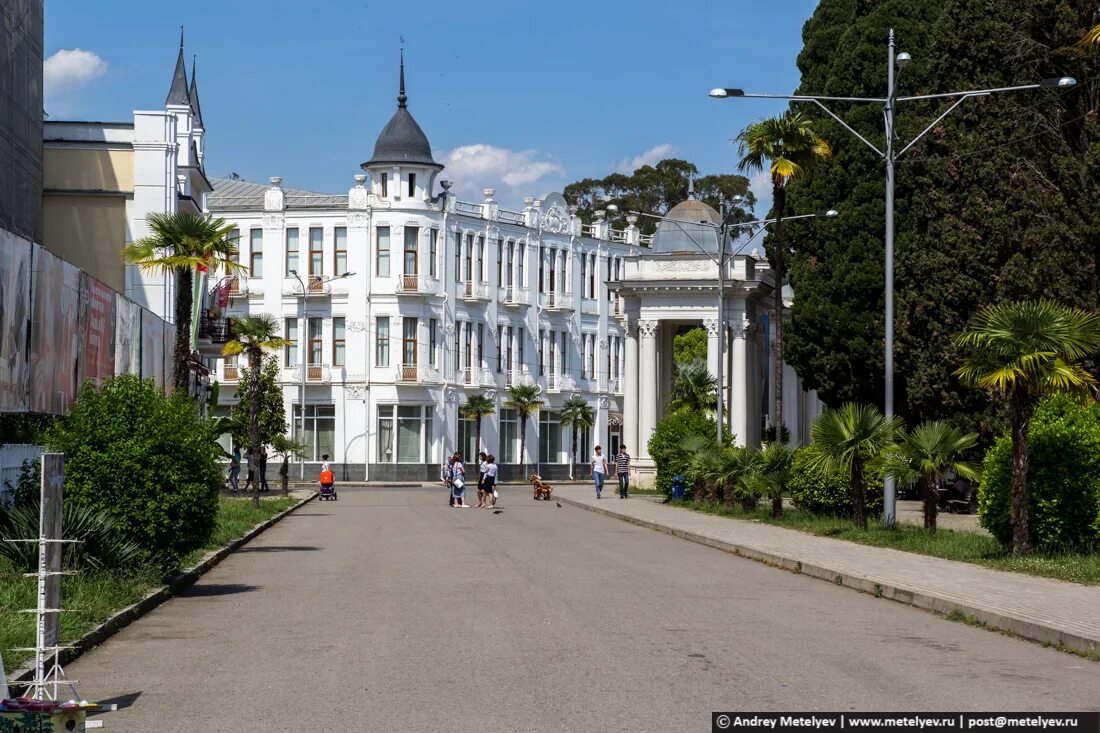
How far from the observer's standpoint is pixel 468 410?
85.6m

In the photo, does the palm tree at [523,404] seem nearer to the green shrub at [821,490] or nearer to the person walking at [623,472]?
the person walking at [623,472]

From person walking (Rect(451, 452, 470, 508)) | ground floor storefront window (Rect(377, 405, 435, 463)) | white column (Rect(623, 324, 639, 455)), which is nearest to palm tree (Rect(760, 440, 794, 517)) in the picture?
person walking (Rect(451, 452, 470, 508))

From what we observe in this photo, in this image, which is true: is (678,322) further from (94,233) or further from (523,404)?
(94,233)

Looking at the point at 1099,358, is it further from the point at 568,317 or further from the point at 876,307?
the point at 568,317

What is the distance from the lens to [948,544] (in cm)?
2444

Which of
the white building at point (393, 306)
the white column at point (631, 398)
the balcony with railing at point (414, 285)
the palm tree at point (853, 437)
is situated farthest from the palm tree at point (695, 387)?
the palm tree at point (853, 437)

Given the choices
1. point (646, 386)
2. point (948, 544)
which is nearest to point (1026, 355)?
point (948, 544)

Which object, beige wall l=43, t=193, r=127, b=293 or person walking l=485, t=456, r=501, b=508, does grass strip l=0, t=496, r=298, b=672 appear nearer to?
person walking l=485, t=456, r=501, b=508

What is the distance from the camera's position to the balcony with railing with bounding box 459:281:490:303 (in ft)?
284

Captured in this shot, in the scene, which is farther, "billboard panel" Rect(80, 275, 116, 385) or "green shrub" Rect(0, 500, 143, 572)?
"billboard panel" Rect(80, 275, 116, 385)

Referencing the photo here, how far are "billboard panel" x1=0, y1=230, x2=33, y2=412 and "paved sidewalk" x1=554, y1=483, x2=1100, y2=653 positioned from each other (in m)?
11.5

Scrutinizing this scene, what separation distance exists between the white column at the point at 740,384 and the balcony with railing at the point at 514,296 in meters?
26.4

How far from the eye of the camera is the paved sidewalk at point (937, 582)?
1406 cm

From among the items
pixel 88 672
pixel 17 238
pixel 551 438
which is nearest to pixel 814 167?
pixel 17 238
